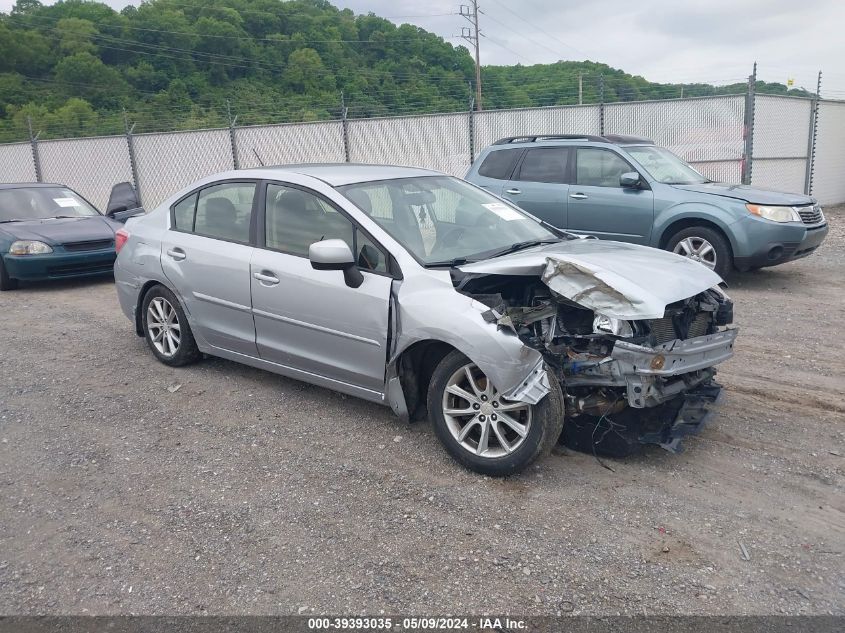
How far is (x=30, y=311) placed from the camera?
332 inches

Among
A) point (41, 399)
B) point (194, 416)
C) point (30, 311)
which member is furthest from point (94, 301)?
point (194, 416)

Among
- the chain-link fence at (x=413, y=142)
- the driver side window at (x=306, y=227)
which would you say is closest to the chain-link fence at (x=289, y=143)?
the chain-link fence at (x=413, y=142)

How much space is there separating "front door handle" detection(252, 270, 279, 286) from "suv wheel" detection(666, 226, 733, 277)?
208 inches

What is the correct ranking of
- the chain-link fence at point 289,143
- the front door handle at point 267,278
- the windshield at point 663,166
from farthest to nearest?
the chain-link fence at point 289,143
the windshield at point 663,166
the front door handle at point 267,278

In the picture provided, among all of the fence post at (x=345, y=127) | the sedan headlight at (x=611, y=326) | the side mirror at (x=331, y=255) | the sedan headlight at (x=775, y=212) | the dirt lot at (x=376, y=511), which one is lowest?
the dirt lot at (x=376, y=511)

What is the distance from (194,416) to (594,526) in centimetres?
286

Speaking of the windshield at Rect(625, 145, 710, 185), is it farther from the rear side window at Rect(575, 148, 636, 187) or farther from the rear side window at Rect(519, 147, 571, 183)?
the rear side window at Rect(519, 147, 571, 183)

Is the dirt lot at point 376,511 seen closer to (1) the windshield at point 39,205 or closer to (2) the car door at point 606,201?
(2) the car door at point 606,201

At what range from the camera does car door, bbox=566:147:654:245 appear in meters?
8.88

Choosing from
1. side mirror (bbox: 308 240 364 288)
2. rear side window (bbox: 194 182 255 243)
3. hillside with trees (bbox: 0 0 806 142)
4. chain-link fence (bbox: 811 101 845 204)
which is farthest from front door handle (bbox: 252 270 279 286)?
hillside with trees (bbox: 0 0 806 142)

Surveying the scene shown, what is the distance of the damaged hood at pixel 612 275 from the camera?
3.77 m

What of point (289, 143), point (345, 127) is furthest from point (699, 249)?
point (289, 143)

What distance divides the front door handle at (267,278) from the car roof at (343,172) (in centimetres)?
72

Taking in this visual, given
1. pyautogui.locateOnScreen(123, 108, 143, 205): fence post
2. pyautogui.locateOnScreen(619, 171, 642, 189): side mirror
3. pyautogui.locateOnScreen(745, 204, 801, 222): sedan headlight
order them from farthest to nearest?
pyautogui.locateOnScreen(123, 108, 143, 205): fence post
pyautogui.locateOnScreen(619, 171, 642, 189): side mirror
pyautogui.locateOnScreen(745, 204, 801, 222): sedan headlight
